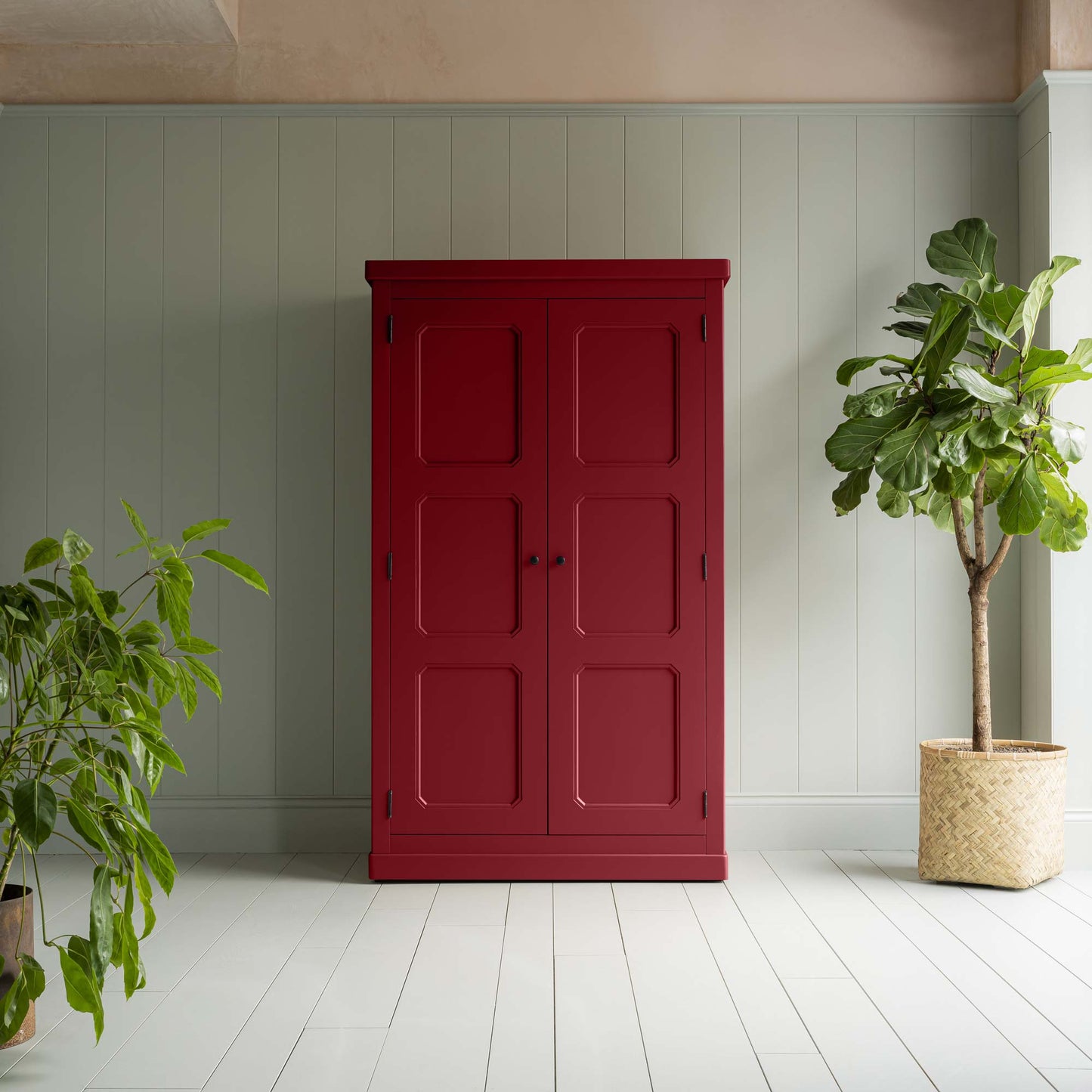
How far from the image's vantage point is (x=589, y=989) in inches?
89.2

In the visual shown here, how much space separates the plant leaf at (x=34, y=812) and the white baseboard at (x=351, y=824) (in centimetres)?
185

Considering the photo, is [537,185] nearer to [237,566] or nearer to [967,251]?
[967,251]

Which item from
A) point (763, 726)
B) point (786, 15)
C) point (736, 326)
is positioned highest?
point (786, 15)

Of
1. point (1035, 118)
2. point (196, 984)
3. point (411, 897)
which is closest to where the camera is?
point (196, 984)

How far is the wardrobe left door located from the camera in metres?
3.11

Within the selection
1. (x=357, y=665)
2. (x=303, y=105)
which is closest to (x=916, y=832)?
(x=357, y=665)

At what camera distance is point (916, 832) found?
3.49 metres

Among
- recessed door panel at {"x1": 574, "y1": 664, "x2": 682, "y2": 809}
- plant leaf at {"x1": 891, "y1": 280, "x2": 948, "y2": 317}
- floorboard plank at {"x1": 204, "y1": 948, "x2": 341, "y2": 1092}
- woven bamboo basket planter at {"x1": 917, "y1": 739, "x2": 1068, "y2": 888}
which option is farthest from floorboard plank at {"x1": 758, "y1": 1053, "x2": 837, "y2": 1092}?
plant leaf at {"x1": 891, "y1": 280, "x2": 948, "y2": 317}

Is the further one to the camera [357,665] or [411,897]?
[357,665]

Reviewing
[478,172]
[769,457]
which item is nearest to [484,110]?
[478,172]

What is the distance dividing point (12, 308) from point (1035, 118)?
12.2ft

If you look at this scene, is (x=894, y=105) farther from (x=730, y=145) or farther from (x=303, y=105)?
(x=303, y=105)

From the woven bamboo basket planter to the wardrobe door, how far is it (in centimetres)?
76

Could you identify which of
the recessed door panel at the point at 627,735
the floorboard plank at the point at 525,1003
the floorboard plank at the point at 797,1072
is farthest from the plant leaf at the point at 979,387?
the floorboard plank at the point at 525,1003
